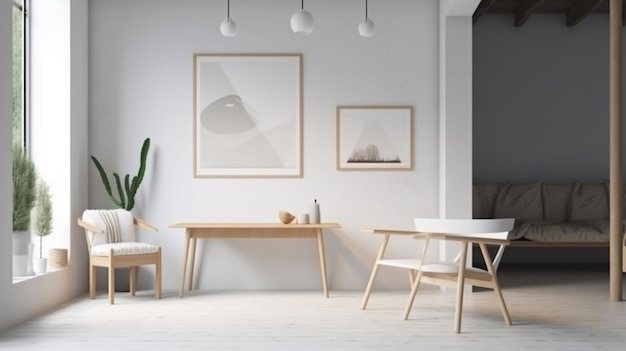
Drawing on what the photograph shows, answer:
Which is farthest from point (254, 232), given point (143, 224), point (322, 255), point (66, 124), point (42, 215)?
point (66, 124)

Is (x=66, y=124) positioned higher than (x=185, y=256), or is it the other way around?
(x=66, y=124)

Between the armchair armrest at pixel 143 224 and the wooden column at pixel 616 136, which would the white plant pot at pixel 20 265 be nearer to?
the armchair armrest at pixel 143 224

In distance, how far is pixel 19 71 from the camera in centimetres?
634

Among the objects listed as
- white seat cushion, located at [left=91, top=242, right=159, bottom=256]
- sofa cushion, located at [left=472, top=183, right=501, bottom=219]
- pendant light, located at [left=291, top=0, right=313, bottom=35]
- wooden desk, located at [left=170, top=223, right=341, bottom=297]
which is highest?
pendant light, located at [left=291, top=0, right=313, bottom=35]

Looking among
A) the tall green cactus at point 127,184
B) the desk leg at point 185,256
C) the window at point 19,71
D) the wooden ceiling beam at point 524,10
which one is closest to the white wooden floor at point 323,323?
the desk leg at point 185,256

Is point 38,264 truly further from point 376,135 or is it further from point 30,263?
point 376,135

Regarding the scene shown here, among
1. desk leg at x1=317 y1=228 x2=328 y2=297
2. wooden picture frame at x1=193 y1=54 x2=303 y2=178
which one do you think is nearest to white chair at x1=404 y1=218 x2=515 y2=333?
desk leg at x1=317 y1=228 x2=328 y2=297

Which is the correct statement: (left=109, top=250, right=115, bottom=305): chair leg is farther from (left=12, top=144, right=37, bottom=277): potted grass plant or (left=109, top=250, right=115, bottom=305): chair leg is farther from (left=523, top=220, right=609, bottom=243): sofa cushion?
(left=523, top=220, right=609, bottom=243): sofa cushion

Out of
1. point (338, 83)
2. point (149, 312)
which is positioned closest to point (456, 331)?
point (149, 312)

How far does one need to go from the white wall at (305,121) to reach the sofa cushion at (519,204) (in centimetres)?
207

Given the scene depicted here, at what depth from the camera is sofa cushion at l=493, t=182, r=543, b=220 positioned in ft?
29.4

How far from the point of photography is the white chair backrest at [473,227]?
552cm

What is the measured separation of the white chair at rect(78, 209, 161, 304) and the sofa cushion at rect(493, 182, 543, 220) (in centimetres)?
440

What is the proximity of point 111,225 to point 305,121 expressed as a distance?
210cm
